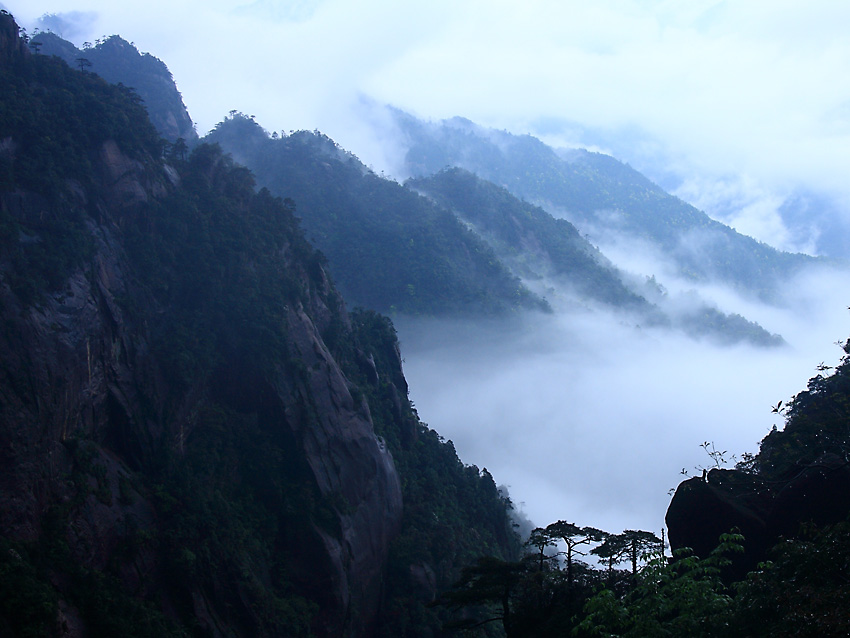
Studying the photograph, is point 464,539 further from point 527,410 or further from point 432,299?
point 527,410

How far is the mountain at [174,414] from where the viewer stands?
28.7m

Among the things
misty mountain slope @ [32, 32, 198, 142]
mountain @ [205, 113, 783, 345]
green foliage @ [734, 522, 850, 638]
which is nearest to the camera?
green foliage @ [734, 522, 850, 638]

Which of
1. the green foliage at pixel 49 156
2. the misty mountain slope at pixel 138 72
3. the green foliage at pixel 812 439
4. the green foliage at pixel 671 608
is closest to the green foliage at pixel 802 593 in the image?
the green foliage at pixel 671 608

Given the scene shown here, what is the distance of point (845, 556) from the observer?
1180 centimetres

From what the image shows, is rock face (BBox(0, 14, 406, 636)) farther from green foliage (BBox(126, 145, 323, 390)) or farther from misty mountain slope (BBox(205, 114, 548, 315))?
misty mountain slope (BBox(205, 114, 548, 315))

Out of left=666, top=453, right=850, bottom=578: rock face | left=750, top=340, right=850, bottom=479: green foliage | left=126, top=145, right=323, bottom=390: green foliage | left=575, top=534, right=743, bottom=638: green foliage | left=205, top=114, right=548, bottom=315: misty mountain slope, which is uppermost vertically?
left=205, top=114, right=548, bottom=315: misty mountain slope

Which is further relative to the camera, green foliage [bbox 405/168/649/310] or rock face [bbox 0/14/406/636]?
green foliage [bbox 405/168/649/310]

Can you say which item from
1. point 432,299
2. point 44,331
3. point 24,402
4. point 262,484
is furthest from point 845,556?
point 432,299

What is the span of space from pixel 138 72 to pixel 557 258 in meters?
80.9

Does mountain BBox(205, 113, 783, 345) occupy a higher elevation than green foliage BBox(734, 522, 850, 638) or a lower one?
higher

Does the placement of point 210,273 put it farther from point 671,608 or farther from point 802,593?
point 802,593

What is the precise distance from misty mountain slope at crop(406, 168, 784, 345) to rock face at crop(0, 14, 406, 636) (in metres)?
84.9

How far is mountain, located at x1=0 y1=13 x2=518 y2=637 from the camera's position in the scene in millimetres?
28719

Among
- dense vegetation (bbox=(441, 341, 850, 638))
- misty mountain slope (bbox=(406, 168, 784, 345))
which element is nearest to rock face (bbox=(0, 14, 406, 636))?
dense vegetation (bbox=(441, 341, 850, 638))
